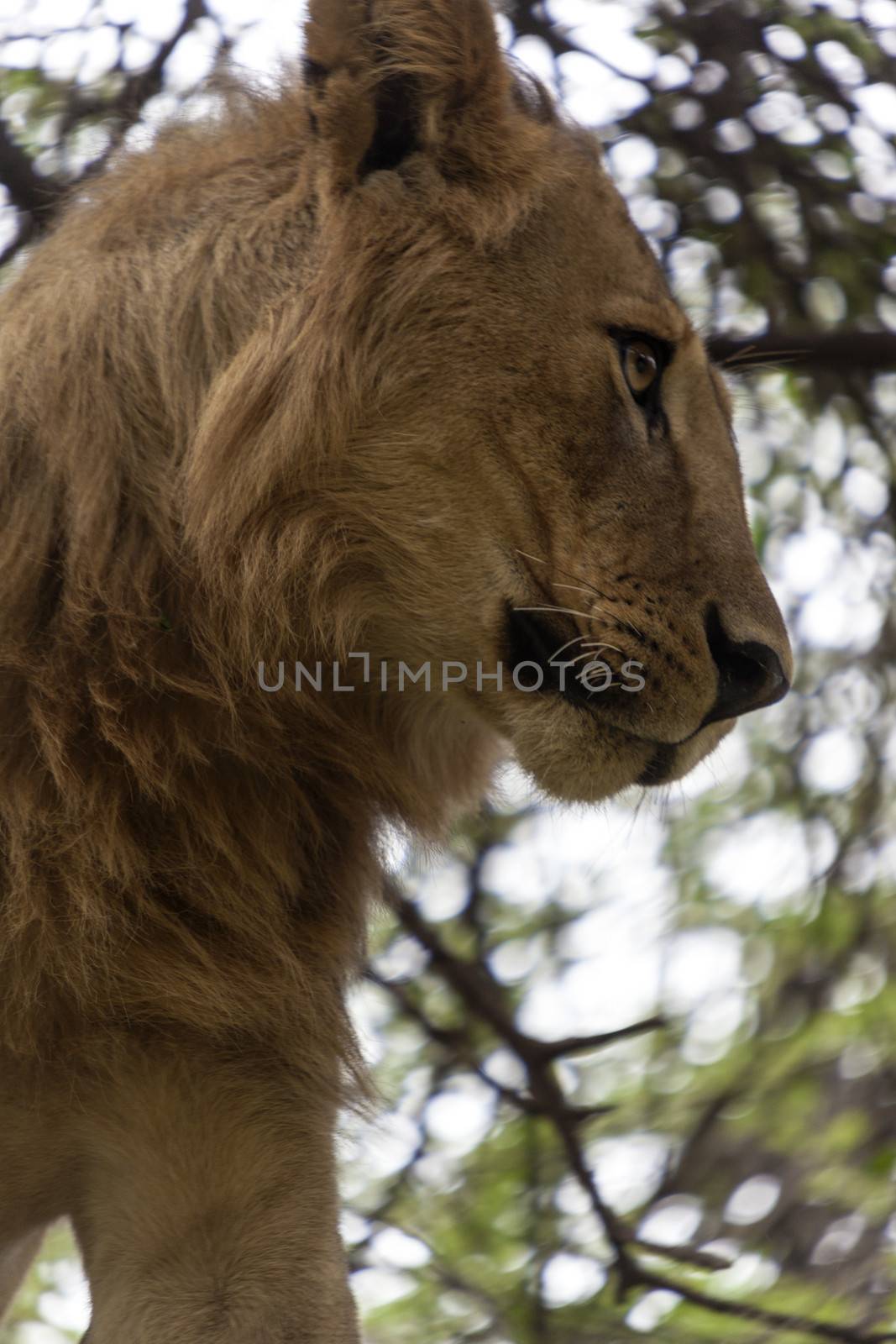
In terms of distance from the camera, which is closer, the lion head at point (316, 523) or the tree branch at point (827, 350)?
the lion head at point (316, 523)

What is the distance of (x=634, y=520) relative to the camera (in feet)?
8.93

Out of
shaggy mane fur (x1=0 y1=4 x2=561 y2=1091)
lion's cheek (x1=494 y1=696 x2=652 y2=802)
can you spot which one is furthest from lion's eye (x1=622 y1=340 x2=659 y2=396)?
lion's cheek (x1=494 y1=696 x2=652 y2=802)

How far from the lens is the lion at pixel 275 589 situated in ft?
8.75

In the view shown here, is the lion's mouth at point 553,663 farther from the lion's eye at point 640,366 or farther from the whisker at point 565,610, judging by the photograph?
the lion's eye at point 640,366

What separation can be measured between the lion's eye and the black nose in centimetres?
41

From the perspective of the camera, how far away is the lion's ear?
2.70 metres

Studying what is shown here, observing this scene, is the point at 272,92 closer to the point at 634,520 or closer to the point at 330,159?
the point at 330,159

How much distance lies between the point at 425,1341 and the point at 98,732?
169 cm

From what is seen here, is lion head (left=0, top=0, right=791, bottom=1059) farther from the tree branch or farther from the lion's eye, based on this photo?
the tree branch

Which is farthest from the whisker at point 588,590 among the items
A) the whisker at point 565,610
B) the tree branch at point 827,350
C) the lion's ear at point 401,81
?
the tree branch at point 827,350

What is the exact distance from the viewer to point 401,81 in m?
2.77

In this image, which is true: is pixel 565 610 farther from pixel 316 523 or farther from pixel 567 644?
pixel 316 523

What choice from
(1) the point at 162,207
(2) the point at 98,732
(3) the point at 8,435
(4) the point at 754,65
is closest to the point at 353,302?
(1) the point at 162,207

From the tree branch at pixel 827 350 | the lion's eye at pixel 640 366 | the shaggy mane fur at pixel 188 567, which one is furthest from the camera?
the tree branch at pixel 827 350
